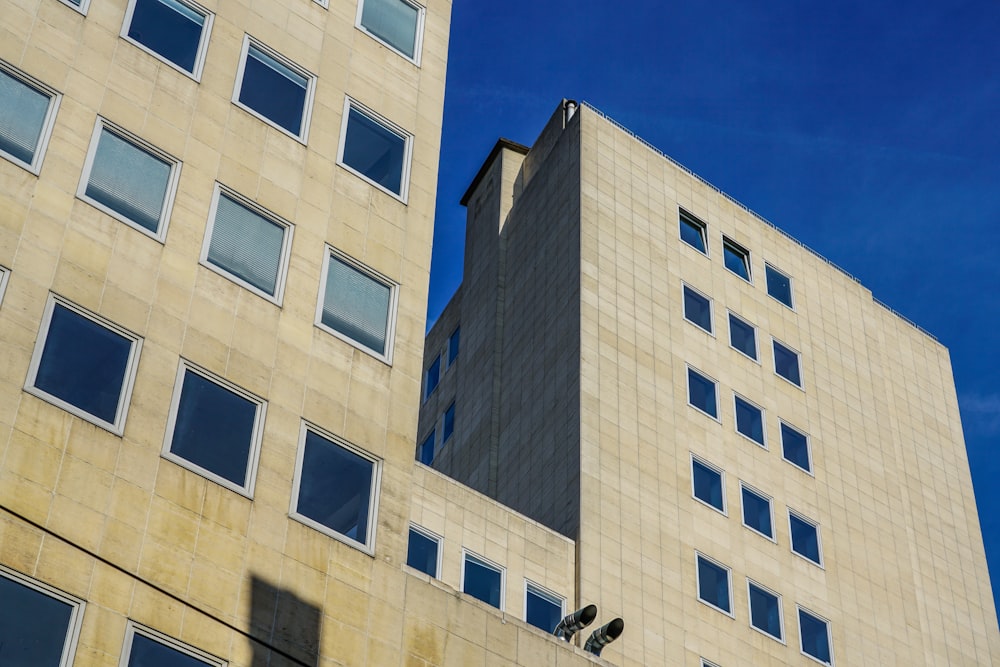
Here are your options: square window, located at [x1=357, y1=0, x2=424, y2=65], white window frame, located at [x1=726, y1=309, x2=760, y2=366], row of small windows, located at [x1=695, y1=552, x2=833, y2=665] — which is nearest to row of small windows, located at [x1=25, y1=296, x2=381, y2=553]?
square window, located at [x1=357, y1=0, x2=424, y2=65]

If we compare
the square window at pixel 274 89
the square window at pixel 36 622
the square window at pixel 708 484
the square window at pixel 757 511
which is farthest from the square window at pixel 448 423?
the square window at pixel 36 622

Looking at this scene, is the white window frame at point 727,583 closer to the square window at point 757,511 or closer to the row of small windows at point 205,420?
the square window at point 757,511

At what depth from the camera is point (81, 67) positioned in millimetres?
27750

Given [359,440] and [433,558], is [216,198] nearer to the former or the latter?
[359,440]

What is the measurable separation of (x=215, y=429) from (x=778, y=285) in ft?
114

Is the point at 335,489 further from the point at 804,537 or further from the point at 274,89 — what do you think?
the point at 804,537

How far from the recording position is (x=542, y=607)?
40.5 m

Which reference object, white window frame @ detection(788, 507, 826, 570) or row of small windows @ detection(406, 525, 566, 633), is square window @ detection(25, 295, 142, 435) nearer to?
row of small windows @ detection(406, 525, 566, 633)

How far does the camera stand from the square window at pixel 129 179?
26.7 meters

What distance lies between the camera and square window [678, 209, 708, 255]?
5409 cm

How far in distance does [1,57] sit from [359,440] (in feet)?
33.0

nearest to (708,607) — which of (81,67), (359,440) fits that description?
(359,440)

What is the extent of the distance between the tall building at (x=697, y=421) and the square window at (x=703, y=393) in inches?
4.0

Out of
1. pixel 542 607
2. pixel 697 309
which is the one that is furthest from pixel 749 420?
pixel 542 607
